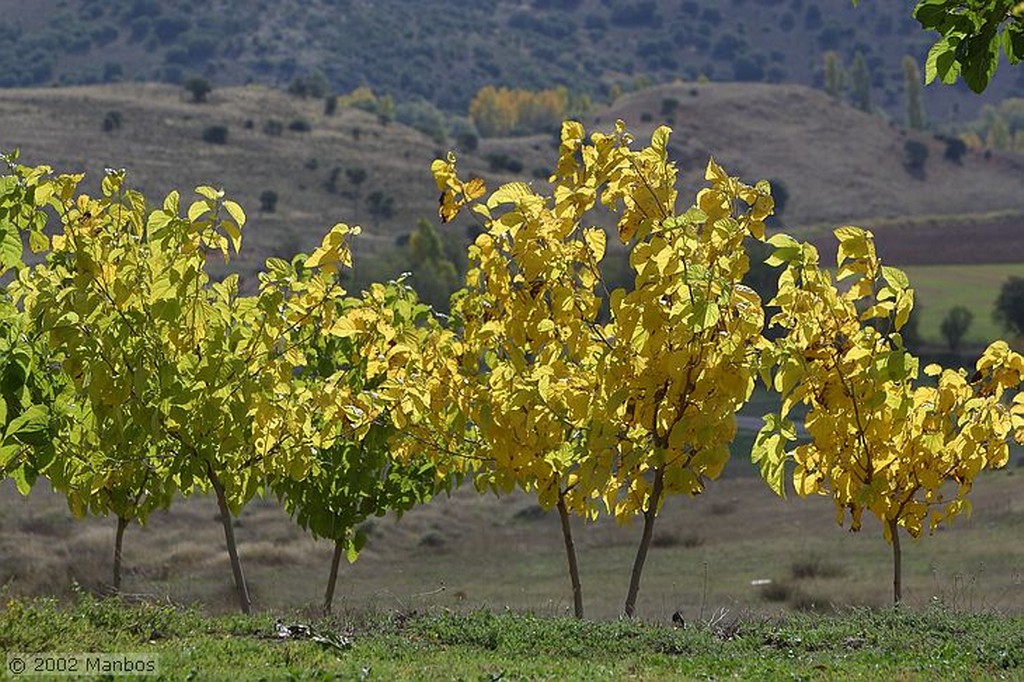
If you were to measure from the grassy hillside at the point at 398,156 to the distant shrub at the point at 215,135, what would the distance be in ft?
4.16

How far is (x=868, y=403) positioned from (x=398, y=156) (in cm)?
11545

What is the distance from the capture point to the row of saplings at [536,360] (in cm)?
1016

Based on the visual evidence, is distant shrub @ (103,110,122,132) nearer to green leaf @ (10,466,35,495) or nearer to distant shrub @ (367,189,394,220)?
distant shrub @ (367,189,394,220)

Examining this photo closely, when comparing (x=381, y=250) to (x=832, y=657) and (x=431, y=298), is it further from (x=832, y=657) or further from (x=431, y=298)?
(x=832, y=657)

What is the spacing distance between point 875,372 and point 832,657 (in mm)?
2007

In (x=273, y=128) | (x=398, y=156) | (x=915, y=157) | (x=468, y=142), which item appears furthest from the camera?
(x=915, y=157)

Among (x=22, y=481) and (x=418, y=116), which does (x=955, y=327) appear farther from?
(x=418, y=116)

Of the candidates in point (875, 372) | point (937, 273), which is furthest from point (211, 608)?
point (937, 273)

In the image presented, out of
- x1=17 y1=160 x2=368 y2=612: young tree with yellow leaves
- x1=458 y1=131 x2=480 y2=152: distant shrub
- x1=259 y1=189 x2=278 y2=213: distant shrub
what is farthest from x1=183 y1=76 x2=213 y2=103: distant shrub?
x1=17 y1=160 x2=368 y2=612: young tree with yellow leaves

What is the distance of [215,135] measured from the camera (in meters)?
120

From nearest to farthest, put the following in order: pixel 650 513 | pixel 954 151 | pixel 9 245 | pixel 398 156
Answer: pixel 9 245 → pixel 650 513 → pixel 398 156 → pixel 954 151

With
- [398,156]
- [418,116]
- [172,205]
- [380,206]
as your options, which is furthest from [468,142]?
[172,205]

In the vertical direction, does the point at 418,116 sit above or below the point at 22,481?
above

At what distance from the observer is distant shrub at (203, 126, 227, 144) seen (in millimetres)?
119562
